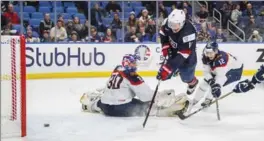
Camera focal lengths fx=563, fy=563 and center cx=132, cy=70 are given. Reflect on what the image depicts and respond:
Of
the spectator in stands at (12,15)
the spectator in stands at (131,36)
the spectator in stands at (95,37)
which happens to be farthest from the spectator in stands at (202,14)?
the spectator in stands at (12,15)

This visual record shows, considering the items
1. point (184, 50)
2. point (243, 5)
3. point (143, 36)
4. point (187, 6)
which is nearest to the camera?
point (184, 50)

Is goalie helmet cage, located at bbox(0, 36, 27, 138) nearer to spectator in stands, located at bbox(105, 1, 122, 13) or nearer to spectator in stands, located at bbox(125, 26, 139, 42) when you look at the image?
spectator in stands, located at bbox(125, 26, 139, 42)

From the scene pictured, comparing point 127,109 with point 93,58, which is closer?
point 127,109

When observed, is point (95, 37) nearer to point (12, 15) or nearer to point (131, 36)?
point (131, 36)

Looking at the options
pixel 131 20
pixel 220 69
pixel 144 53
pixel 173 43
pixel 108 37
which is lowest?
pixel 144 53

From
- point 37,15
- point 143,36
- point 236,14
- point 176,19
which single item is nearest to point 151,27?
point 143,36

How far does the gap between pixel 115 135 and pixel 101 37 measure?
13.5ft

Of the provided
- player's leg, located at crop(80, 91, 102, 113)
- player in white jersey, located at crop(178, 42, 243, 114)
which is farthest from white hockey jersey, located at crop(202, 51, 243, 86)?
player's leg, located at crop(80, 91, 102, 113)

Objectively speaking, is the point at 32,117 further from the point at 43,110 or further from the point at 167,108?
the point at 167,108

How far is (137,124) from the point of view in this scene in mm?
4730

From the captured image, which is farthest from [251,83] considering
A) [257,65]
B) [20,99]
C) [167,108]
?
[257,65]

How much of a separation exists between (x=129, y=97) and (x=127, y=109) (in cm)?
12

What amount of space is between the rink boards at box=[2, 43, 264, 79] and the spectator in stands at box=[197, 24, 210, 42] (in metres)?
0.34

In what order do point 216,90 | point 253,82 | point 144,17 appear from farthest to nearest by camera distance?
1. point 144,17
2. point 216,90
3. point 253,82
